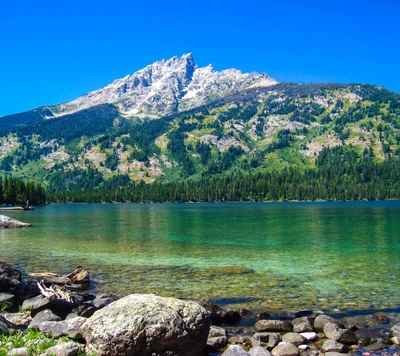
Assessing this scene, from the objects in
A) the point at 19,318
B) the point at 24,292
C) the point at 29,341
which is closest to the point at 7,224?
the point at 24,292

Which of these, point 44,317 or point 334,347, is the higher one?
point 44,317

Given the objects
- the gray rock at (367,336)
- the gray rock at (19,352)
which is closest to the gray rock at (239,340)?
the gray rock at (367,336)

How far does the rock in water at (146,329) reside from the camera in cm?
1509

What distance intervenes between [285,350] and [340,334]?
340 centimetres

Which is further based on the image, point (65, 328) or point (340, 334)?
point (340, 334)

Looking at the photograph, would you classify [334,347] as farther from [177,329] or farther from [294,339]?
[177,329]

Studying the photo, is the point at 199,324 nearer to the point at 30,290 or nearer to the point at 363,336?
the point at 363,336

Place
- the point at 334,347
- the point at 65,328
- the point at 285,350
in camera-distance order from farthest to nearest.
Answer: the point at 334,347
the point at 65,328
the point at 285,350

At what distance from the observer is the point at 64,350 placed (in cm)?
1484

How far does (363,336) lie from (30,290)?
22434mm

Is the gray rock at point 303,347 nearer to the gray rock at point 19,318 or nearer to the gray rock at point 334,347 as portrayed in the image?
the gray rock at point 334,347

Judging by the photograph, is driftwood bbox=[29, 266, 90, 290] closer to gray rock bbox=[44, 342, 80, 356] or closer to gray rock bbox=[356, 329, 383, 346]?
gray rock bbox=[44, 342, 80, 356]

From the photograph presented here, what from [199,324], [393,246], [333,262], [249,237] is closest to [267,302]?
[199,324]

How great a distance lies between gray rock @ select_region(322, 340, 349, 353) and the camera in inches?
716
